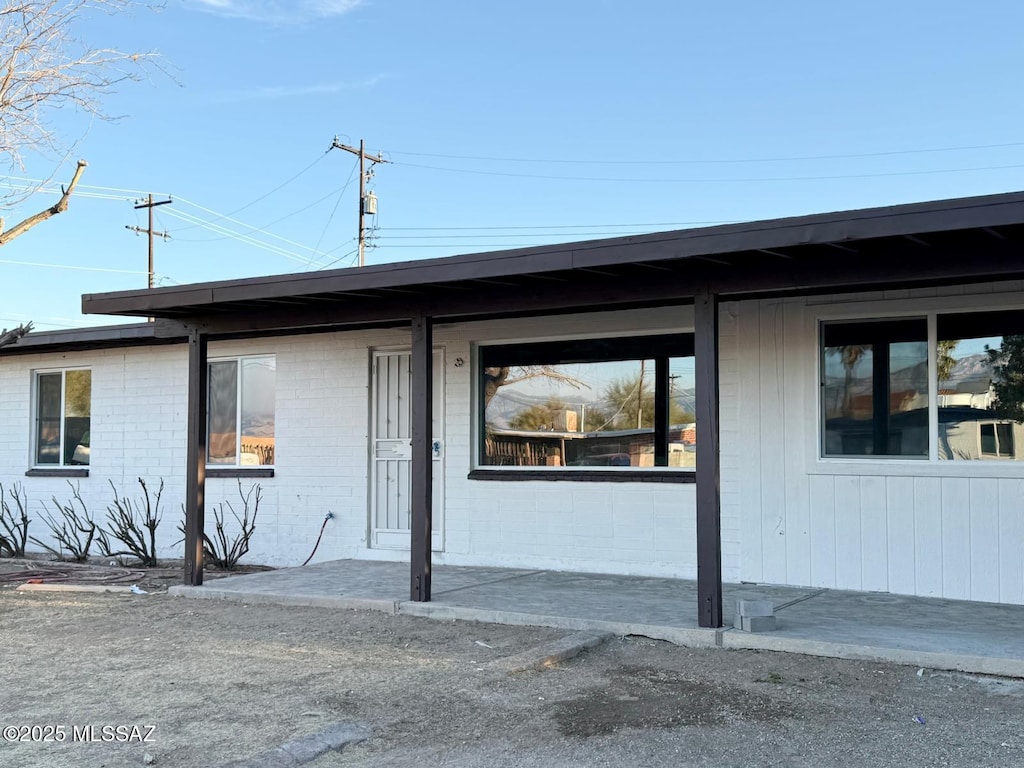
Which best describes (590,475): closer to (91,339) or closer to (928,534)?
(928,534)

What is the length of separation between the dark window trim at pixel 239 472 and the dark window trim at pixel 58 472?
7.69 feet

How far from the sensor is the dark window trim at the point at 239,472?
11.8 meters

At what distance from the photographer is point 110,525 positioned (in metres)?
12.7

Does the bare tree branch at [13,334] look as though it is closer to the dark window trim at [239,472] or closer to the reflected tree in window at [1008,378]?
the dark window trim at [239,472]

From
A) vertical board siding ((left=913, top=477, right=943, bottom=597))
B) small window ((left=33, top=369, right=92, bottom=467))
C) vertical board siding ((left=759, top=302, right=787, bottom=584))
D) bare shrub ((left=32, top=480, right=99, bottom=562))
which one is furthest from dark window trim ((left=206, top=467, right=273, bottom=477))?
vertical board siding ((left=913, top=477, right=943, bottom=597))

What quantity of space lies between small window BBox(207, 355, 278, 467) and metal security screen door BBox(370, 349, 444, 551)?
1.57 m

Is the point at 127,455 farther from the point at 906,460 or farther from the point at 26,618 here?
the point at 906,460

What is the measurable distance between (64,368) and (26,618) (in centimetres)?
601

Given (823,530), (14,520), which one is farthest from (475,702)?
(14,520)

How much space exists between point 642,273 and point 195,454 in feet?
15.6

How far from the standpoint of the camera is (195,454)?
30.9 ft

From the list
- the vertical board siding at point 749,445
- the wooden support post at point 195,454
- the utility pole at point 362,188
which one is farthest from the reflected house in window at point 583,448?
the utility pole at point 362,188

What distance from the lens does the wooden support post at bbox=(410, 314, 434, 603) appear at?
27.0ft

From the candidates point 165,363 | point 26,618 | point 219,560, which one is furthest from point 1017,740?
point 165,363
